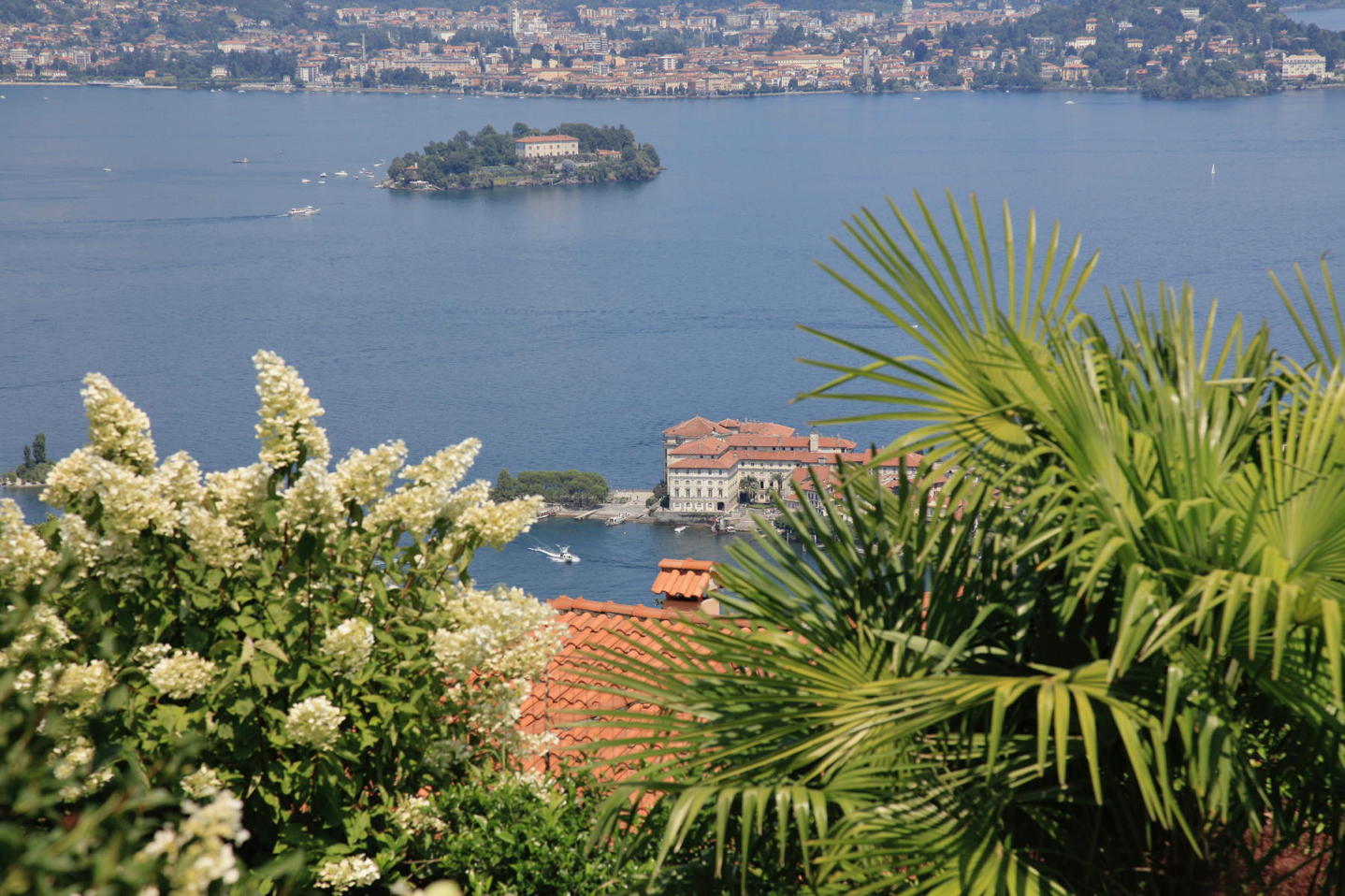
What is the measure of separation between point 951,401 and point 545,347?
40618 mm

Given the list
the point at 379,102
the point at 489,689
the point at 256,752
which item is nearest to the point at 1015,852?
the point at 489,689

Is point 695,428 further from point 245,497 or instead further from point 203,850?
point 203,850

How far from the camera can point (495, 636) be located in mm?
2443

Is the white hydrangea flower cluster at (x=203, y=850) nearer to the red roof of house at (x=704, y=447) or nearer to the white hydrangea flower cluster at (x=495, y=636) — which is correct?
the white hydrangea flower cluster at (x=495, y=636)

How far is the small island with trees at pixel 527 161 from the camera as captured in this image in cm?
6938

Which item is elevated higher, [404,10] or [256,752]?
[404,10]

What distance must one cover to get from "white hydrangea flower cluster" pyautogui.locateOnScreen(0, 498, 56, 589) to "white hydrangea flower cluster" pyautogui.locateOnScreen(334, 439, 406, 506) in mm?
471

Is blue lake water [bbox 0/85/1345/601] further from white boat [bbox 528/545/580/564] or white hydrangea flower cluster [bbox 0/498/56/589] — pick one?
white hydrangea flower cluster [bbox 0/498/56/589]

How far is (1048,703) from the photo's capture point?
67.4 inches

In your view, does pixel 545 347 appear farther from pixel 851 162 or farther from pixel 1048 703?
pixel 1048 703

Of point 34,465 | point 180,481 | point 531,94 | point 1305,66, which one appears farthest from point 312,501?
point 531,94

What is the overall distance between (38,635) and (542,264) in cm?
5136

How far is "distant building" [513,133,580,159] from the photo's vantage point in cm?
7269

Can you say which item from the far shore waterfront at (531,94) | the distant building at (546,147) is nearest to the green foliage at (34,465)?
the distant building at (546,147)
